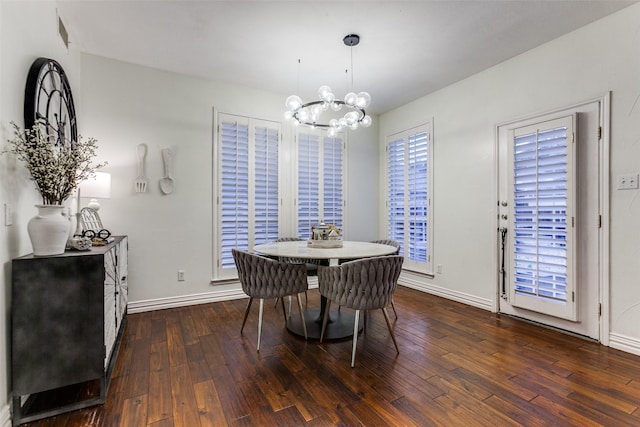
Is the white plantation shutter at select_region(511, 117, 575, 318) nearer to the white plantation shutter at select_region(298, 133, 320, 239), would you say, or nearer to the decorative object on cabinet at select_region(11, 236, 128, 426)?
the white plantation shutter at select_region(298, 133, 320, 239)

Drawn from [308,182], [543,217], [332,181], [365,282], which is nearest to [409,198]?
[332,181]

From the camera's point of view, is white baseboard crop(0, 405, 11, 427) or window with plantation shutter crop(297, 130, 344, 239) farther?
window with plantation shutter crop(297, 130, 344, 239)

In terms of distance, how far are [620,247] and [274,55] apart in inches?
143

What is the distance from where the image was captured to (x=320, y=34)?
285cm

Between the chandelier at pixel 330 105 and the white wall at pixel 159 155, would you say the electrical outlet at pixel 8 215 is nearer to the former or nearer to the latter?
the white wall at pixel 159 155

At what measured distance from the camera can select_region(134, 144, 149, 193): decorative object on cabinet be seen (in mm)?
3453

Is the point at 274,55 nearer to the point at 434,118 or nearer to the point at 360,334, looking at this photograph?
the point at 434,118

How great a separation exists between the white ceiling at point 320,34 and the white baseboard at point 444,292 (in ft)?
8.93

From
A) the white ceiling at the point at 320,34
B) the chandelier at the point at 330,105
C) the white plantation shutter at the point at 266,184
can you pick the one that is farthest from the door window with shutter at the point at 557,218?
the white plantation shutter at the point at 266,184

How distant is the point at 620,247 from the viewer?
2.54 meters

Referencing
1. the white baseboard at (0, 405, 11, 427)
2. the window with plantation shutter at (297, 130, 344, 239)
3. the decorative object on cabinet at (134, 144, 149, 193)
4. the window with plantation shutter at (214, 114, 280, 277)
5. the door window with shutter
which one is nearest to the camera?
the white baseboard at (0, 405, 11, 427)

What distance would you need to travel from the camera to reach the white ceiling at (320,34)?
2501 mm

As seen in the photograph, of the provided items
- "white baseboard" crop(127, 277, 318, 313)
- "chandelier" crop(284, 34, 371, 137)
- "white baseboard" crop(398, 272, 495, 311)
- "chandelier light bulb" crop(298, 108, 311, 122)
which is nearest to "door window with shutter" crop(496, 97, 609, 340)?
"white baseboard" crop(398, 272, 495, 311)

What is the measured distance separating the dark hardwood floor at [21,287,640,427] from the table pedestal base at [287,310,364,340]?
0.38ft
